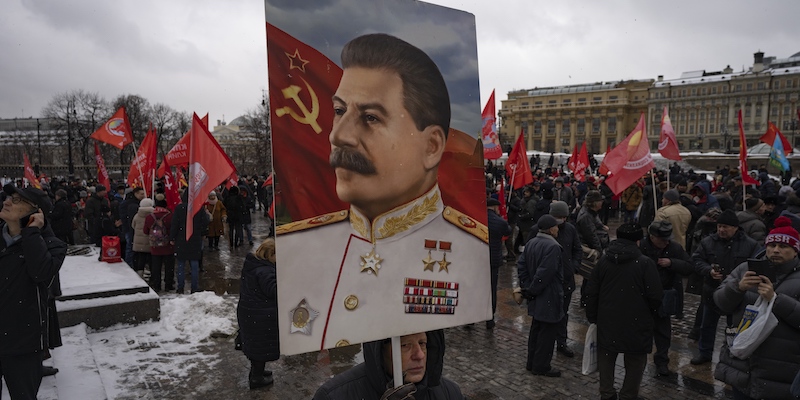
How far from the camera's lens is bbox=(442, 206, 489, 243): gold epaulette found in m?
2.36

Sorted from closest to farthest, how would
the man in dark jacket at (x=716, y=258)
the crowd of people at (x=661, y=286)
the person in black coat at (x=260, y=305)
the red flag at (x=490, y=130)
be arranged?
the crowd of people at (x=661, y=286) → the person in black coat at (x=260, y=305) → the man in dark jacket at (x=716, y=258) → the red flag at (x=490, y=130)

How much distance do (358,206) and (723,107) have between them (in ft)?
372

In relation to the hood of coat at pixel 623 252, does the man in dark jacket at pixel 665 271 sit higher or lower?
lower

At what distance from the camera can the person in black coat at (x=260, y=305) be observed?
4766 millimetres

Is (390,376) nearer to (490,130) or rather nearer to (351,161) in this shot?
(351,161)

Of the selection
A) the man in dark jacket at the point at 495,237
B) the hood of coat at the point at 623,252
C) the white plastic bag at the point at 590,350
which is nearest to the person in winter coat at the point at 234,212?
the man in dark jacket at the point at 495,237

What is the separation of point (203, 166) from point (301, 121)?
5.36 m

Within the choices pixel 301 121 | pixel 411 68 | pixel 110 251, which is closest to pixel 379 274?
pixel 301 121

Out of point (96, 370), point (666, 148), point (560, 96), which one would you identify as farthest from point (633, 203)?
point (560, 96)

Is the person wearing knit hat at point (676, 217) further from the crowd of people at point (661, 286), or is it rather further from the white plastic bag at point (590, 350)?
the white plastic bag at point (590, 350)

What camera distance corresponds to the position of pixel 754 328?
3.55 metres

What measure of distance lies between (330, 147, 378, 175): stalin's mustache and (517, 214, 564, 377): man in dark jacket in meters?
4.20

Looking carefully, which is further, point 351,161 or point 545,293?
point 545,293

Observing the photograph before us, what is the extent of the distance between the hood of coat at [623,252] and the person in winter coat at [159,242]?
7993 mm
